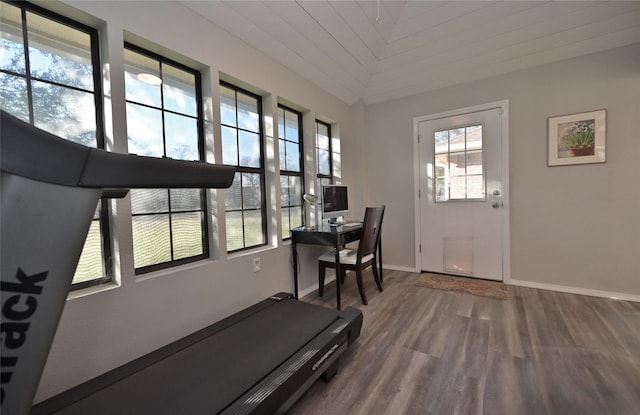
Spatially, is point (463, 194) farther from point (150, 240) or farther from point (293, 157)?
point (150, 240)

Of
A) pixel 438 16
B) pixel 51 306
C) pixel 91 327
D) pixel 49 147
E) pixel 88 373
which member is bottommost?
pixel 88 373

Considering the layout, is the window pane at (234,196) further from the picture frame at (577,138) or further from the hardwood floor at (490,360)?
the picture frame at (577,138)

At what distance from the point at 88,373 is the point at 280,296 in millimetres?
1204

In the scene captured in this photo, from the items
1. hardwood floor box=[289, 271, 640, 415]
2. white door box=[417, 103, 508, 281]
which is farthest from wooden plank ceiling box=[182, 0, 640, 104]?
hardwood floor box=[289, 271, 640, 415]

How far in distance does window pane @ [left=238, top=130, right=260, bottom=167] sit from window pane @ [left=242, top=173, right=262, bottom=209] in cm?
11

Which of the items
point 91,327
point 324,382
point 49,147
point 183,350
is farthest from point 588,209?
point 91,327

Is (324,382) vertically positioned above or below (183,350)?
below

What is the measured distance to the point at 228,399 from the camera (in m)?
1.12

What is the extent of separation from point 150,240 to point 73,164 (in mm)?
1285

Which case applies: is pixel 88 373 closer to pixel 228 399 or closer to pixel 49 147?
pixel 228 399

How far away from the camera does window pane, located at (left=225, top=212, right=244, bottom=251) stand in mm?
2262

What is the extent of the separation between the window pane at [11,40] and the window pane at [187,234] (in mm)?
1055

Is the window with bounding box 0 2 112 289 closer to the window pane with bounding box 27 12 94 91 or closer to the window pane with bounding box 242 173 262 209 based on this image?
the window pane with bounding box 27 12 94 91

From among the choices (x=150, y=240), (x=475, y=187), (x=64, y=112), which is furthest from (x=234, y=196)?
(x=475, y=187)
